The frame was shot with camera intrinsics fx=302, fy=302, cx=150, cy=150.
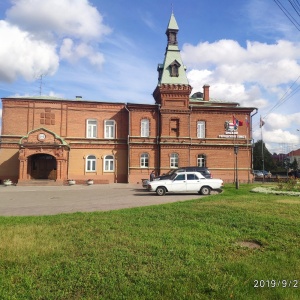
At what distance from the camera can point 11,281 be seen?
4.32 meters

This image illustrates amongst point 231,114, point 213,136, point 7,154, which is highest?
point 231,114

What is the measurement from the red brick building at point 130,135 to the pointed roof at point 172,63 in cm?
13

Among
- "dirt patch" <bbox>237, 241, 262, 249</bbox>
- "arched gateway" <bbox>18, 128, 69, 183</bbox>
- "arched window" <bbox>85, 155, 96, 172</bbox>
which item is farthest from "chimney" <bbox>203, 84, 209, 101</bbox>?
"dirt patch" <bbox>237, 241, 262, 249</bbox>

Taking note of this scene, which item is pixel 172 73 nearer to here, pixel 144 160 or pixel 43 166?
pixel 144 160

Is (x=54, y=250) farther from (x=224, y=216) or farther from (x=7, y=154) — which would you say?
(x=7, y=154)

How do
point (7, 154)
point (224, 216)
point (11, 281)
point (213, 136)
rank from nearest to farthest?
point (11, 281) < point (224, 216) < point (7, 154) < point (213, 136)

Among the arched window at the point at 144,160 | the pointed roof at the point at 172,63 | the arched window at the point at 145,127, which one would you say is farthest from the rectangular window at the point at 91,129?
the pointed roof at the point at 172,63

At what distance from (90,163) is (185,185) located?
696 inches

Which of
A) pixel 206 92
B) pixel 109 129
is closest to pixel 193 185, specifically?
pixel 109 129

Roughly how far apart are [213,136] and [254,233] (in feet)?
97.1

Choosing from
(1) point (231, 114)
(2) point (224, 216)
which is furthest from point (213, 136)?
(2) point (224, 216)

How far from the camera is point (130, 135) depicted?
34688 mm

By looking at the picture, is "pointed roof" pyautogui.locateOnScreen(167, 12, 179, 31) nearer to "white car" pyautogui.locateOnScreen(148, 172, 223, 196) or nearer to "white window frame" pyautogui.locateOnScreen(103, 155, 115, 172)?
"white window frame" pyautogui.locateOnScreen(103, 155, 115, 172)

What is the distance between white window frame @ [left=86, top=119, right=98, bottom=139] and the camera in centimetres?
3541
